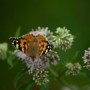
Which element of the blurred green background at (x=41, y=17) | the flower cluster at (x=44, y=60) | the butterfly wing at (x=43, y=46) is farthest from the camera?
the blurred green background at (x=41, y=17)

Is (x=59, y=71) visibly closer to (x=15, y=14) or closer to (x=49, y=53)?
(x=49, y=53)

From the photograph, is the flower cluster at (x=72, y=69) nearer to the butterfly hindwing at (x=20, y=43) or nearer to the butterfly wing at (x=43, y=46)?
the butterfly wing at (x=43, y=46)

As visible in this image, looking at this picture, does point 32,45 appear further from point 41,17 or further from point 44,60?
point 41,17

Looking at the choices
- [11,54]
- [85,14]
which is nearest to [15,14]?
[85,14]

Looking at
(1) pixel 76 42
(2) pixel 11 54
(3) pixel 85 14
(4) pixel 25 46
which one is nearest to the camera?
(4) pixel 25 46

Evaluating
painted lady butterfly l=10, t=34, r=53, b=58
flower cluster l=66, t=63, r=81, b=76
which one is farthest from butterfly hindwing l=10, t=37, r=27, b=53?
flower cluster l=66, t=63, r=81, b=76

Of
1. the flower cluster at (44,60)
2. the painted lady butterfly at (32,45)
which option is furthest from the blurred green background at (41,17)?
the painted lady butterfly at (32,45)
